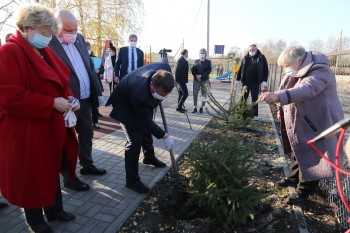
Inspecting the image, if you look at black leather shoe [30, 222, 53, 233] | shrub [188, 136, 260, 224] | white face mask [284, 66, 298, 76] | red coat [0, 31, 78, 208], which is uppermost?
white face mask [284, 66, 298, 76]

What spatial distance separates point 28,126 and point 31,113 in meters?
0.12

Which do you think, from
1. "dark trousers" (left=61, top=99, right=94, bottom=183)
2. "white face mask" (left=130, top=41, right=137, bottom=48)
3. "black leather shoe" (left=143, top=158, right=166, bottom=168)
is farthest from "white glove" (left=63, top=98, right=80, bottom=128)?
"white face mask" (left=130, top=41, right=137, bottom=48)

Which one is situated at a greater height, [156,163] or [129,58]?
[129,58]

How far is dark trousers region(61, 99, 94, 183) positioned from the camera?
12.3ft

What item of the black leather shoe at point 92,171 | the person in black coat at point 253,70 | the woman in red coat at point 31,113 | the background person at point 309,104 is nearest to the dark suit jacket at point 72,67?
the woman in red coat at point 31,113

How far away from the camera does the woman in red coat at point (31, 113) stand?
228 centimetres

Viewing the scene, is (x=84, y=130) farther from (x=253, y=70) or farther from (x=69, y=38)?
(x=253, y=70)

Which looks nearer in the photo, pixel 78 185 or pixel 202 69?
pixel 78 185

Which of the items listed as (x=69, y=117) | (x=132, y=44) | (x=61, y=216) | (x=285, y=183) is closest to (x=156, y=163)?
(x=61, y=216)

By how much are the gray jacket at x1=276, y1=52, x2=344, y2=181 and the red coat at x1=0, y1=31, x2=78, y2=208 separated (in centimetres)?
222

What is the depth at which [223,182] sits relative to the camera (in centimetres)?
294

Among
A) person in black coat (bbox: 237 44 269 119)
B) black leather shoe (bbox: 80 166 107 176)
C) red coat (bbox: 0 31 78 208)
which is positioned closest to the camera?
red coat (bbox: 0 31 78 208)

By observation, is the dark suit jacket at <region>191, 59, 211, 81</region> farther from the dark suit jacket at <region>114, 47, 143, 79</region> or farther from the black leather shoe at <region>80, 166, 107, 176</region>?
the black leather shoe at <region>80, 166, 107, 176</region>

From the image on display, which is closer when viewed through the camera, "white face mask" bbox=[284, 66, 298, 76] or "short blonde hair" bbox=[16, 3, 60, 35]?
"short blonde hair" bbox=[16, 3, 60, 35]
